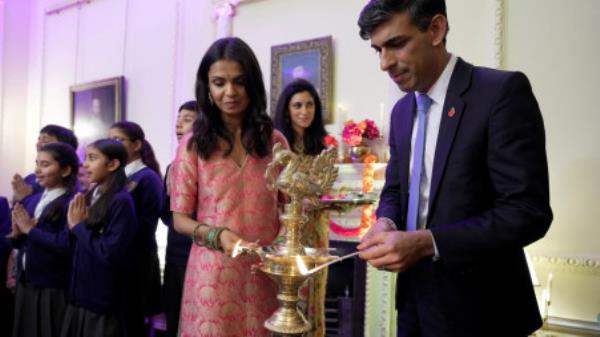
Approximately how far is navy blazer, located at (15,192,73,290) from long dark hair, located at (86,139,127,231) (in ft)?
0.93

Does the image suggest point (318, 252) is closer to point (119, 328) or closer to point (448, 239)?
point (448, 239)

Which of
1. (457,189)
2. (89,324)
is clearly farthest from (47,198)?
(457,189)

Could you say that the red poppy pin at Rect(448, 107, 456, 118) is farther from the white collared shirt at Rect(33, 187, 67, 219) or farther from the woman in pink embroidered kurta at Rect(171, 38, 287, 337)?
the white collared shirt at Rect(33, 187, 67, 219)

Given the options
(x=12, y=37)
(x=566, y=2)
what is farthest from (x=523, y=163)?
(x=12, y=37)

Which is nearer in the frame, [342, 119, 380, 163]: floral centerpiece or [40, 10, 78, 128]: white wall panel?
[342, 119, 380, 163]: floral centerpiece

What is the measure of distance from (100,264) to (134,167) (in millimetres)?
948

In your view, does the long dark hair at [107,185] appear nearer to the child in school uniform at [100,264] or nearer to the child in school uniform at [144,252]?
the child in school uniform at [100,264]

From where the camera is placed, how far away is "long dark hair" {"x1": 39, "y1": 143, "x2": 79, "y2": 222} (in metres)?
3.18

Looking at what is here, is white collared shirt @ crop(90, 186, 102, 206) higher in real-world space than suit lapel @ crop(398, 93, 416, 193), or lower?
lower

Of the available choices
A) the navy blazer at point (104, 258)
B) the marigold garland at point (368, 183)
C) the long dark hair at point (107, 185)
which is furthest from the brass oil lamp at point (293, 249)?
the marigold garland at point (368, 183)

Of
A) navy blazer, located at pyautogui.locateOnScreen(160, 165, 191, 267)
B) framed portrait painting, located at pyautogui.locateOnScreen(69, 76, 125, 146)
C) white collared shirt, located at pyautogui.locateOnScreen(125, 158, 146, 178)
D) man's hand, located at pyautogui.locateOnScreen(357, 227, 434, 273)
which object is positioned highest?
framed portrait painting, located at pyautogui.locateOnScreen(69, 76, 125, 146)

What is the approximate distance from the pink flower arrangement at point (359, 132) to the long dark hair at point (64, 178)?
91.2 inches

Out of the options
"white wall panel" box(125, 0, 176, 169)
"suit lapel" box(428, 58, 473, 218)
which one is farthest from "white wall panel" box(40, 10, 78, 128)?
"suit lapel" box(428, 58, 473, 218)

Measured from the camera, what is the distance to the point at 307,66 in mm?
5180
